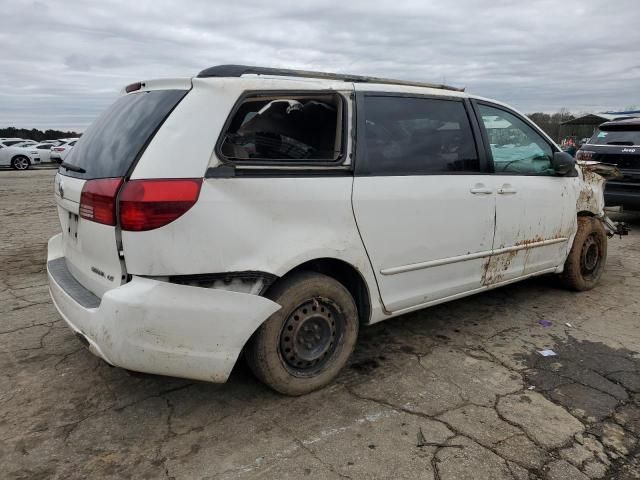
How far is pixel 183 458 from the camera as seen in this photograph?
241cm

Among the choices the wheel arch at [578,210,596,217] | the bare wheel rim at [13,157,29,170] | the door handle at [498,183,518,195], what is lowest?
the bare wheel rim at [13,157,29,170]

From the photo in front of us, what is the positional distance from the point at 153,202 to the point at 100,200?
1.17 ft

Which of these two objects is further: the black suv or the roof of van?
the roof of van

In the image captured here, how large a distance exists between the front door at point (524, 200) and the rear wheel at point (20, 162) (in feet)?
90.9

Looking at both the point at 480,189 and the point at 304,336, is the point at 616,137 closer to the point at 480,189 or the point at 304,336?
the point at 480,189

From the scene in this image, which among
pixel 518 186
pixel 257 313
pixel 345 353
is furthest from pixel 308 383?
pixel 518 186

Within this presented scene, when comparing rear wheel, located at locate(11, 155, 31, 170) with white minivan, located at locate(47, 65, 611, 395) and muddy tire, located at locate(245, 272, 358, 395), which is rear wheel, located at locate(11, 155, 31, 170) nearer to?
white minivan, located at locate(47, 65, 611, 395)

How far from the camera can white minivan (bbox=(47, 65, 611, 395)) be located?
2.42 meters

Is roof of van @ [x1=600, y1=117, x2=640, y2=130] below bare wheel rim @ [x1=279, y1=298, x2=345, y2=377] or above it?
above

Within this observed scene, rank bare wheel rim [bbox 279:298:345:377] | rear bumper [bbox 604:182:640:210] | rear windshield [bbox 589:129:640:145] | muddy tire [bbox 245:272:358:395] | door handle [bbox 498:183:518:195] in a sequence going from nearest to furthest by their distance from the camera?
muddy tire [bbox 245:272:358:395] < bare wheel rim [bbox 279:298:345:377] < door handle [bbox 498:183:518:195] < rear bumper [bbox 604:182:640:210] < rear windshield [bbox 589:129:640:145]

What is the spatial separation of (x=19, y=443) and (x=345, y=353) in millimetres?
1746

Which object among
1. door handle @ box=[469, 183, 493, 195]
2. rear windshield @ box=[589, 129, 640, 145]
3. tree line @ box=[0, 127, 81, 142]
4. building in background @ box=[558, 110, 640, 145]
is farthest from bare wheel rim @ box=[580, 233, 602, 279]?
tree line @ box=[0, 127, 81, 142]

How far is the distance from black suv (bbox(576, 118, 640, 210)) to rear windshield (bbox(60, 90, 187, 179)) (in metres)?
7.82

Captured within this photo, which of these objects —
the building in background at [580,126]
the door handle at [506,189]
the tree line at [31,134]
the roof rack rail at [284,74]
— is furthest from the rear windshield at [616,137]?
the tree line at [31,134]
